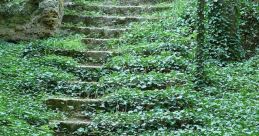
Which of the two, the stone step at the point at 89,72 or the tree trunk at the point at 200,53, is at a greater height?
the tree trunk at the point at 200,53

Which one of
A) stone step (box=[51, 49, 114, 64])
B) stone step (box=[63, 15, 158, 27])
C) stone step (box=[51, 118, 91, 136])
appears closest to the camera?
stone step (box=[51, 118, 91, 136])

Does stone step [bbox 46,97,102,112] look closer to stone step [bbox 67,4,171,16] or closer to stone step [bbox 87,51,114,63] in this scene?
stone step [bbox 87,51,114,63]

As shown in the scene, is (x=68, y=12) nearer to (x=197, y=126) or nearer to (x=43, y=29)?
(x=43, y=29)

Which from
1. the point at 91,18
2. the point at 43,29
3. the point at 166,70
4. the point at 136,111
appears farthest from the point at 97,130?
the point at 91,18

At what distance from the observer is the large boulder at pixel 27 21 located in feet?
34.0

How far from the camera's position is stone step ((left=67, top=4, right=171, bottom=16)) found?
11.8 meters

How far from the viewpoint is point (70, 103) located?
7598 millimetres

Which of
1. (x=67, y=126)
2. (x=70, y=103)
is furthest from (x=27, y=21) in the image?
(x=67, y=126)

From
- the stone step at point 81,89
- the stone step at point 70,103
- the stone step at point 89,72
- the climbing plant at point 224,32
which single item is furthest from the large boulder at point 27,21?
the climbing plant at point 224,32

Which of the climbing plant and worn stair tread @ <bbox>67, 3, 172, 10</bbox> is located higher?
worn stair tread @ <bbox>67, 3, 172, 10</bbox>

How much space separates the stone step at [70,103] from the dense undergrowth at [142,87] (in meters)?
0.18

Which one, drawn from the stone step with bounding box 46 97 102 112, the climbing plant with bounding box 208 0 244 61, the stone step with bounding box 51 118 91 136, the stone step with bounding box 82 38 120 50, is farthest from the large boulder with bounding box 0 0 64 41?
the stone step with bounding box 51 118 91 136

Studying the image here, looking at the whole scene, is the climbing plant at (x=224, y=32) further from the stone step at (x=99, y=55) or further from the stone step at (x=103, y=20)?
the stone step at (x=99, y=55)

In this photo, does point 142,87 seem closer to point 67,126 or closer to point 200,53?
point 200,53
